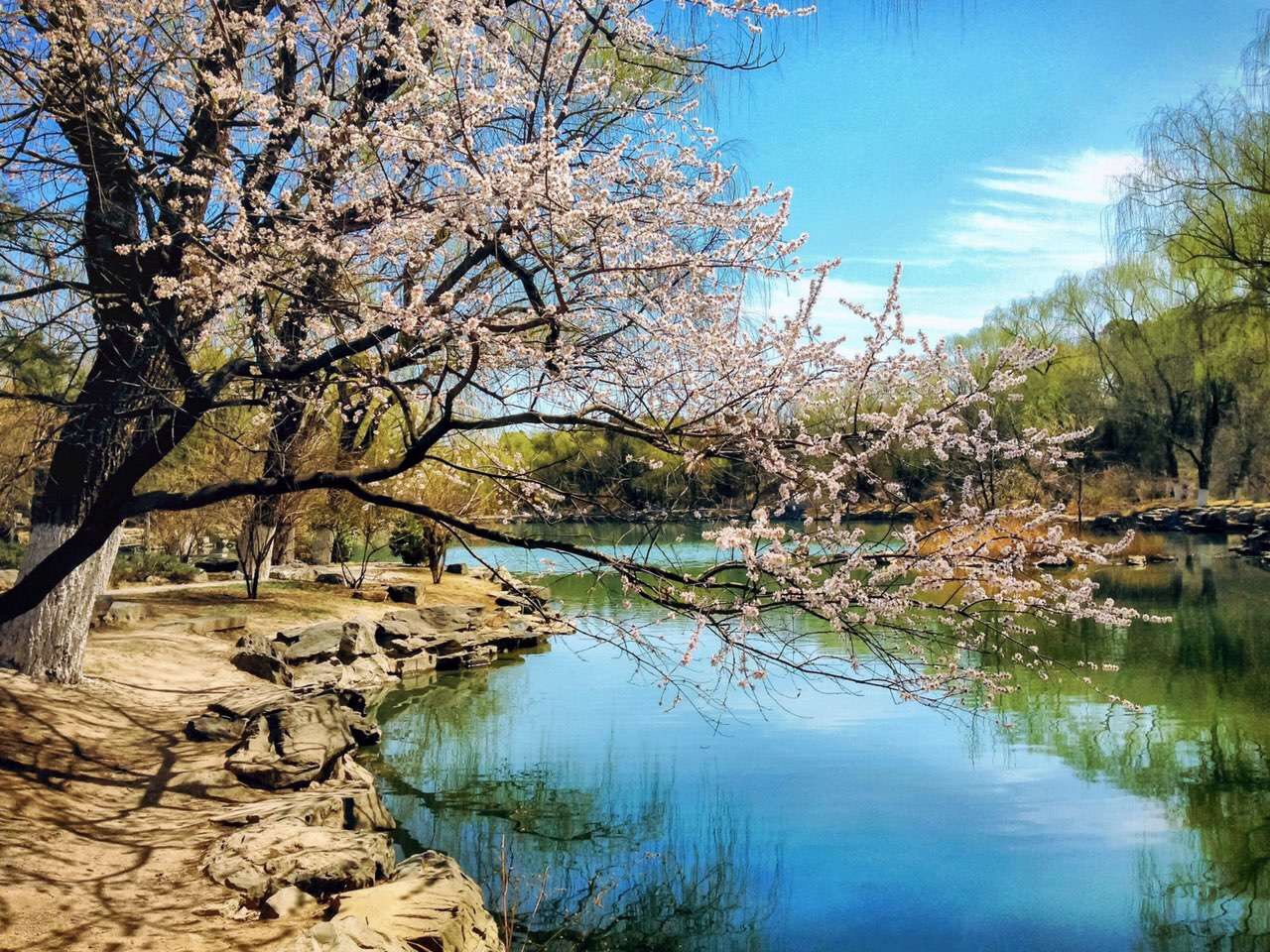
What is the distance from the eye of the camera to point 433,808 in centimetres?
734

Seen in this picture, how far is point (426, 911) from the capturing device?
434 centimetres

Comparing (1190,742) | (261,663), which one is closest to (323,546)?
(261,663)

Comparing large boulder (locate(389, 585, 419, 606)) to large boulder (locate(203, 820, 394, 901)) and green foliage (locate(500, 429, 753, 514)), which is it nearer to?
green foliage (locate(500, 429, 753, 514))

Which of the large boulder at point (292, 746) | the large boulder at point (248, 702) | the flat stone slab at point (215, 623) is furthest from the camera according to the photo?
the flat stone slab at point (215, 623)

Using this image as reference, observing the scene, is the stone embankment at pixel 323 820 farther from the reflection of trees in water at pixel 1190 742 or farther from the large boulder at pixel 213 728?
the reflection of trees in water at pixel 1190 742

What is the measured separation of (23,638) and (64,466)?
128 cm

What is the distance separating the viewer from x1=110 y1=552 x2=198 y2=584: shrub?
52.8 ft

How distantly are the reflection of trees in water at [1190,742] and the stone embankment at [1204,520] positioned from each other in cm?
1426

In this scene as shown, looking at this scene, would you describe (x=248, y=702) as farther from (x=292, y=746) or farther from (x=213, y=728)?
(x=292, y=746)

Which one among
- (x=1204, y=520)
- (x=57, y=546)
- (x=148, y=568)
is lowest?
(x=148, y=568)

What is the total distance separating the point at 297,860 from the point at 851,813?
3.99 metres

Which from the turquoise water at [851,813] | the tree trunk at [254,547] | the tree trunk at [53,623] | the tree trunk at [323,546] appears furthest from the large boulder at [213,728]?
the tree trunk at [323,546]

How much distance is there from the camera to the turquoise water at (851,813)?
5461 millimetres

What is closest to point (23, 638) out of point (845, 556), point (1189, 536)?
point (845, 556)
